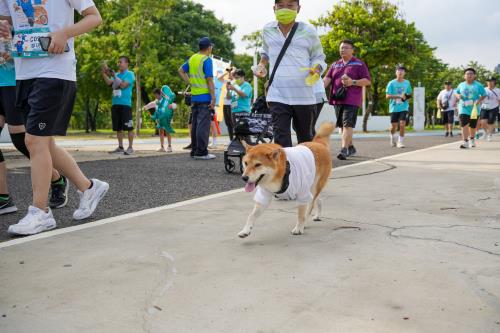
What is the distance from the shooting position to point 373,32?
3541cm

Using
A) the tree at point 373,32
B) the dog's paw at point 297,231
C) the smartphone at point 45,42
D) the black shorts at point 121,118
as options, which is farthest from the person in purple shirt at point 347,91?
the tree at point 373,32

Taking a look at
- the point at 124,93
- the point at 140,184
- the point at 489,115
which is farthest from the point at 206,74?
the point at 489,115

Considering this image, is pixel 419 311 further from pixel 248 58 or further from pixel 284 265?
pixel 248 58

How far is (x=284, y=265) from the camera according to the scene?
3.12 m

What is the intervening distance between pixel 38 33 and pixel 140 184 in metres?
2.95

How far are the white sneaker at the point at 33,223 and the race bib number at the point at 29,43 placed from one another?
1.16m

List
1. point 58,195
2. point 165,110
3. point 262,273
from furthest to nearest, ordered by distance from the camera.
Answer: point 165,110
point 58,195
point 262,273

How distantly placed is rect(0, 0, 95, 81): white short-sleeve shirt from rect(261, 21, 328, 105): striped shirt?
218cm

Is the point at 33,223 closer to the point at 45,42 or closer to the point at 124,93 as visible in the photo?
the point at 45,42

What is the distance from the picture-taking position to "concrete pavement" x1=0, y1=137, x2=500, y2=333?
2318mm

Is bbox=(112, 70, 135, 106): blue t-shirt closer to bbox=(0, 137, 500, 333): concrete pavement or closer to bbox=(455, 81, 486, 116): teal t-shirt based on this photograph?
bbox=(0, 137, 500, 333): concrete pavement

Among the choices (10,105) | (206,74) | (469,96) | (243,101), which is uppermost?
(206,74)

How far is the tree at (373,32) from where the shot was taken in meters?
34.6

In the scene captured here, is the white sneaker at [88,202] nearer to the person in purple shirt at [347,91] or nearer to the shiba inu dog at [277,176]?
the shiba inu dog at [277,176]
